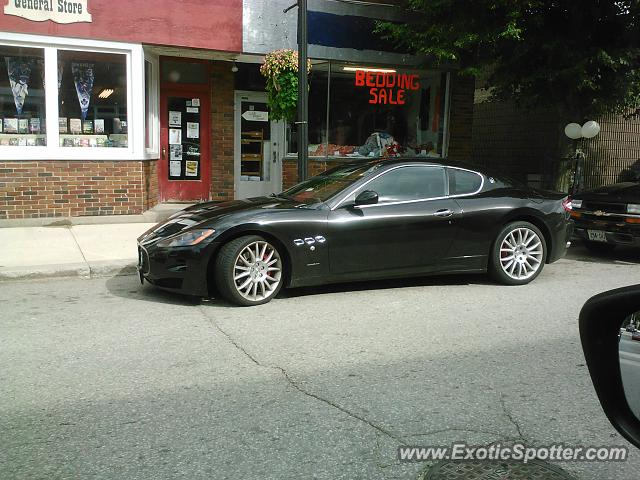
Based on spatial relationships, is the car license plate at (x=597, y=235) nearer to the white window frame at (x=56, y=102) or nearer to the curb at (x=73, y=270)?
the curb at (x=73, y=270)

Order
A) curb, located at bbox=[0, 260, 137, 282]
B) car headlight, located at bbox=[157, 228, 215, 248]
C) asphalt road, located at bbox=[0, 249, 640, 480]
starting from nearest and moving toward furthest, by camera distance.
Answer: asphalt road, located at bbox=[0, 249, 640, 480]
car headlight, located at bbox=[157, 228, 215, 248]
curb, located at bbox=[0, 260, 137, 282]

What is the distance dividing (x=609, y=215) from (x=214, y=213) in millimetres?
5978

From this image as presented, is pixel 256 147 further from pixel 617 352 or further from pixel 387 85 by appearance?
pixel 617 352

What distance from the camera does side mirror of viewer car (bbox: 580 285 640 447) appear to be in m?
1.72

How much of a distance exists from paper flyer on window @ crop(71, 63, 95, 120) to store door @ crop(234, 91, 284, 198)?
10.7 feet

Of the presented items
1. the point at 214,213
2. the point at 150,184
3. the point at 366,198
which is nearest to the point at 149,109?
the point at 150,184

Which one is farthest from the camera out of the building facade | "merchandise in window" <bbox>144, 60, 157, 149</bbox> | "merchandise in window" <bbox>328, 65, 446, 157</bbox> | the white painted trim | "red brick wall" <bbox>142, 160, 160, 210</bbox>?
the white painted trim

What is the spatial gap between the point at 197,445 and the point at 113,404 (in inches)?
31.5

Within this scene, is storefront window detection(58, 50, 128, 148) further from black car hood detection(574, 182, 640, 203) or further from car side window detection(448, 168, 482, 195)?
black car hood detection(574, 182, 640, 203)

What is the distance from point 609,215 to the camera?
357 inches

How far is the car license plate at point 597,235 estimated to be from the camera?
9133 millimetres

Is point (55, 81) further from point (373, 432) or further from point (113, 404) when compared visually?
point (373, 432)

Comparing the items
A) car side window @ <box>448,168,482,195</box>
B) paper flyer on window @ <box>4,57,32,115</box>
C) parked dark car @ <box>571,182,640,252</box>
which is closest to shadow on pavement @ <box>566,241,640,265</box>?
parked dark car @ <box>571,182,640,252</box>

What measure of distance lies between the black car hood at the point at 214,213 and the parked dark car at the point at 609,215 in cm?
504
